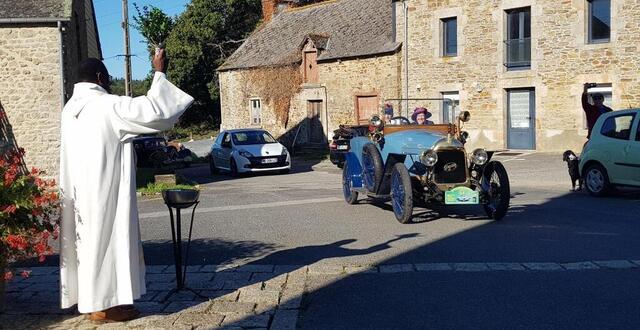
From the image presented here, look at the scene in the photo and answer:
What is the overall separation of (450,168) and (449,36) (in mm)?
18219

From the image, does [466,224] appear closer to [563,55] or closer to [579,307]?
[579,307]

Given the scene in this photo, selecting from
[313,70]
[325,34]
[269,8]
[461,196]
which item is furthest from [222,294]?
[269,8]

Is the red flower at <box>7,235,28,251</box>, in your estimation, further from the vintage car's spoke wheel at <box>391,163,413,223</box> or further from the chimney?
the chimney

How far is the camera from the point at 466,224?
32.6ft

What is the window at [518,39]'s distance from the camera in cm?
2506

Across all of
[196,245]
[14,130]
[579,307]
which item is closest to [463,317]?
[579,307]

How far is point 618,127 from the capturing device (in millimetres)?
13273

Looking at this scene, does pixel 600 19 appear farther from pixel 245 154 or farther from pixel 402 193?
pixel 402 193

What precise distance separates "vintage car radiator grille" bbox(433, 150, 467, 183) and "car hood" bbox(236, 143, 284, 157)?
468 inches

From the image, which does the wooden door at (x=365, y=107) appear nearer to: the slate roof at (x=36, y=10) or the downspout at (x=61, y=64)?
the downspout at (x=61, y=64)

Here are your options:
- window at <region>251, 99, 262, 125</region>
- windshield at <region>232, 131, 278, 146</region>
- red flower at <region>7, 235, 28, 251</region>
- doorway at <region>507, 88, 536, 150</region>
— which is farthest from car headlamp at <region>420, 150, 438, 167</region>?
window at <region>251, 99, 262, 125</region>

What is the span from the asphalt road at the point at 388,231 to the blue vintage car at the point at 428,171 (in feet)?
1.21

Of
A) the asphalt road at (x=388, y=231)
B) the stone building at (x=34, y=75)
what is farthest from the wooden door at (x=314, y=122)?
the asphalt road at (x=388, y=231)

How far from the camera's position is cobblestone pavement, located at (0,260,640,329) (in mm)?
5134
